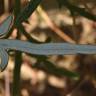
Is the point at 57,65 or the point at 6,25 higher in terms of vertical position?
the point at 6,25

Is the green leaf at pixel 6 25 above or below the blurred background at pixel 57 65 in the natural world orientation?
above

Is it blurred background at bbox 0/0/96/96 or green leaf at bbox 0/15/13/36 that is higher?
green leaf at bbox 0/15/13/36

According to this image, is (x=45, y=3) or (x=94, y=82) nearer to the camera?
(x=94, y=82)

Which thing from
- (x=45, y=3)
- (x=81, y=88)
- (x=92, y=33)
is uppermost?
(x=45, y=3)

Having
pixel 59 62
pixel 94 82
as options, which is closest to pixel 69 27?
pixel 59 62

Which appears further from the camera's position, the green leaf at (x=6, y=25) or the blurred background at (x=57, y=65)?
the blurred background at (x=57, y=65)

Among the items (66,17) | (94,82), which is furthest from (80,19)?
(94,82)

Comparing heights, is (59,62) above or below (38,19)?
below

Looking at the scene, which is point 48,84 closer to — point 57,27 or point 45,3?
point 57,27

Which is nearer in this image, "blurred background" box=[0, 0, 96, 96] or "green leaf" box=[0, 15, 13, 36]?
"green leaf" box=[0, 15, 13, 36]

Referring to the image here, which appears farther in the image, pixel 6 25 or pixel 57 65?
pixel 57 65

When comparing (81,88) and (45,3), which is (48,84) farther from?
(45,3)
